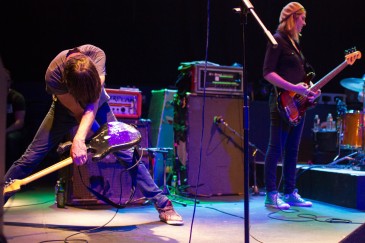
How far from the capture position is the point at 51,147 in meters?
3.57

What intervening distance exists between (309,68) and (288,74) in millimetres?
301

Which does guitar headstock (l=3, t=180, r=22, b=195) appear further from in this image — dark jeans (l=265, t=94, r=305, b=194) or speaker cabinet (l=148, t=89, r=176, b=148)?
speaker cabinet (l=148, t=89, r=176, b=148)

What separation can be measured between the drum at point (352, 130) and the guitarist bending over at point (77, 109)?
3.72 m

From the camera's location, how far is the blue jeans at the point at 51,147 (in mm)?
3494

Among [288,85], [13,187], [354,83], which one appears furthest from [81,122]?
[354,83]

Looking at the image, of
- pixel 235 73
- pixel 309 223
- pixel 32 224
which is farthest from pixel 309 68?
pixel 32 224

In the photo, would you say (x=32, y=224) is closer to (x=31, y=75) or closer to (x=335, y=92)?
(x=31, y=75)

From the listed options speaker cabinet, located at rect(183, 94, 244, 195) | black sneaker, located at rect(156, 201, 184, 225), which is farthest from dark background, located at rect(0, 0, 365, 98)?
black sneaker, located at rect(156, 201, 184, 225)

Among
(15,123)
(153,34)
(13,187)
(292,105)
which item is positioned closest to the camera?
(13,187)

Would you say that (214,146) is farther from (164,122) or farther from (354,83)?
(354,83)

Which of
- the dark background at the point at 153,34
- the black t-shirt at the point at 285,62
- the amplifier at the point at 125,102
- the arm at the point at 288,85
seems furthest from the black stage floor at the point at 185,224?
the dark background at the point at 153,34

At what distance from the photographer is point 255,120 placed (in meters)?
7.93

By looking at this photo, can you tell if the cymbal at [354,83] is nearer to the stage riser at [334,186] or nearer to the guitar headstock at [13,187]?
the stage riser at [334,186]

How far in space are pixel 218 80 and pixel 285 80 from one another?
1.17m
